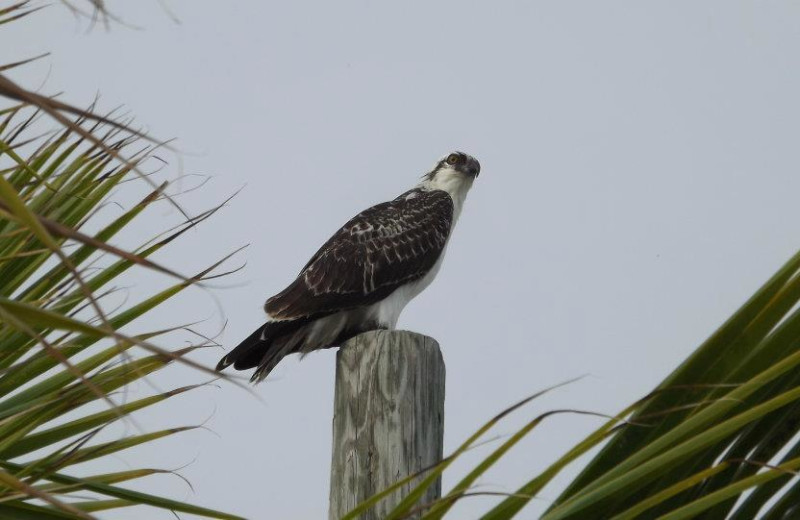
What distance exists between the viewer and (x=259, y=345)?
5.78 m

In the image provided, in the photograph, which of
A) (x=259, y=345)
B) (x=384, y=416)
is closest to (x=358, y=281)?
(x=259, y=345)

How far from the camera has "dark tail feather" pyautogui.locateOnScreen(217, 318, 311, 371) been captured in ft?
18.5

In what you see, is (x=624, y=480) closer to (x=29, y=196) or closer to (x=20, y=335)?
(x=20, y=335)

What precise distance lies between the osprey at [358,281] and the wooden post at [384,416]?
216 centimetres

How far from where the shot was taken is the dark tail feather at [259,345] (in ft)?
18.5

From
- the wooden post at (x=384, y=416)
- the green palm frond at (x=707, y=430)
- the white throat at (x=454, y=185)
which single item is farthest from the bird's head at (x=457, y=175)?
the green palm frond at (x=707, y=430)

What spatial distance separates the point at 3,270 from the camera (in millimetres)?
2961

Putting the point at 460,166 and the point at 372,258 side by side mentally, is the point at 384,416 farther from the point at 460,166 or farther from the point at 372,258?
the point at 460,166

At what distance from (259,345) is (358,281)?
2.94ft

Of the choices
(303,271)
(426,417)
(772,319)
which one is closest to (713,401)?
(772,319)

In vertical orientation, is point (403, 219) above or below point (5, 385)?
above

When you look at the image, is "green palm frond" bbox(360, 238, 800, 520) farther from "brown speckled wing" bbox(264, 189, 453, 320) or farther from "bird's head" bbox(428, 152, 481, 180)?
"bird's head" bbox(428, 152, 481, 180)

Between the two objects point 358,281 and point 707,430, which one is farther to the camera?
point 358,281

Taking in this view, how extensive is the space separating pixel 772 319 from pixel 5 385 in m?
1.87
